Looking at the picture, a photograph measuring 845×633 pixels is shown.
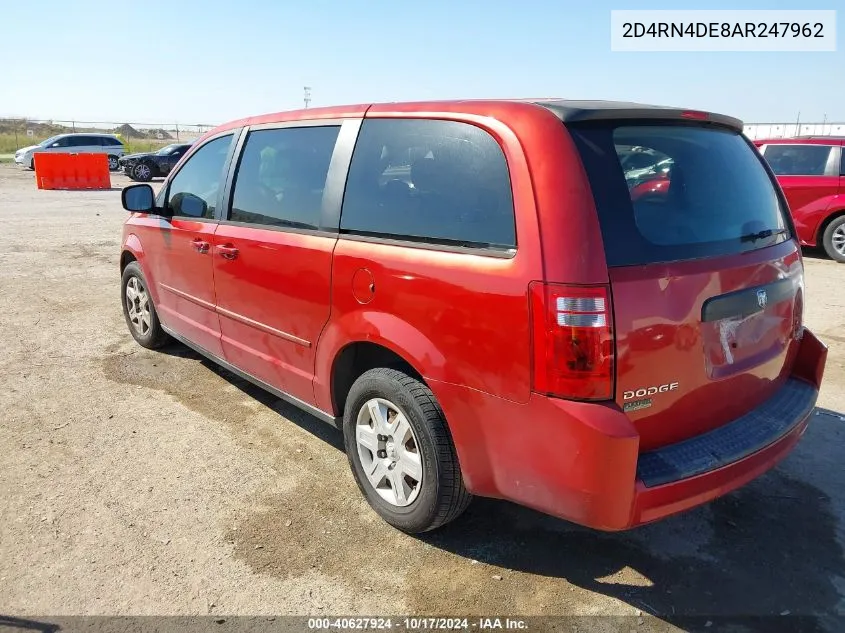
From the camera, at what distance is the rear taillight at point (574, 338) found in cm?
222

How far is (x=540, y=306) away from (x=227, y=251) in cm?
Result: 225

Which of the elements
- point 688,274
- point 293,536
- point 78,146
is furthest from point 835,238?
point 78,146

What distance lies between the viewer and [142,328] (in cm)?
551

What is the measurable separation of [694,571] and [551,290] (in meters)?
1.44

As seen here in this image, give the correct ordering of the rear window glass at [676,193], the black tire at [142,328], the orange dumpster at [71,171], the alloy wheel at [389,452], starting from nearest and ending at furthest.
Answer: the rear window glass at [676,193]
the alloy wheel at [389,452]
the black tire at [142,328]
the orange dumpster at [71,171]

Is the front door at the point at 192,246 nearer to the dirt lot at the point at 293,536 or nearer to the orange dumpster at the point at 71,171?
the dirt lot at the point at 293,536

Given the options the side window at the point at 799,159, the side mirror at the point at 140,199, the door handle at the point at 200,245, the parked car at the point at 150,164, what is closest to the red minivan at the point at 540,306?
the door handle at the point at 200,245

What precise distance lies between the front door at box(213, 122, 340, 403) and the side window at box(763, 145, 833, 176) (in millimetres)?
8760

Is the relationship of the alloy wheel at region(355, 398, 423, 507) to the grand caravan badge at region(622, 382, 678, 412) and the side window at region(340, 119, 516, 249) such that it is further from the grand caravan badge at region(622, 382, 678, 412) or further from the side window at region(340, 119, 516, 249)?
the grand caravan badge at region(622, 382, 678, 412)

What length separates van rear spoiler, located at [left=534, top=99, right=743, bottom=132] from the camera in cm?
240

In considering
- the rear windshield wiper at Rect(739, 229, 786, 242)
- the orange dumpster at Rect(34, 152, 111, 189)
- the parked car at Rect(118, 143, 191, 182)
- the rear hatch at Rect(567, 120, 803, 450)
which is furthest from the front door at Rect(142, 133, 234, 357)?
the parked car at Rect(118, 143, 191, 182)

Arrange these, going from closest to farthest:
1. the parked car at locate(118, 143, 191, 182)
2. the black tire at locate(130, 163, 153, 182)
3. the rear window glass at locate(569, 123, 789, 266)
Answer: the rear window glass at locate(569, 123, 789, 266) < the parked car at locate(118, 143, 191, 182) < the black tire at locate(130, 163, 153, 182)

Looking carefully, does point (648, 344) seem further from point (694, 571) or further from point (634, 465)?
point (694, 571)

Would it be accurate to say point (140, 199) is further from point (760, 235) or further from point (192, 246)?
point (760, 235)
